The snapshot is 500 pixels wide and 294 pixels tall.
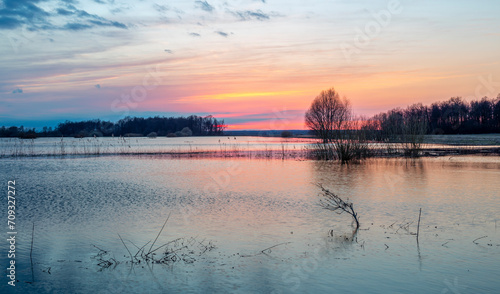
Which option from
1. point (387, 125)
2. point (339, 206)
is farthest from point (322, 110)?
point (339, 206)

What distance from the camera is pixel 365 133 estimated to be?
2859 centimetres

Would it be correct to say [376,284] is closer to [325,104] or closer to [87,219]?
[87,219]

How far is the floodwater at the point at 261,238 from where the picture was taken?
6.27 m

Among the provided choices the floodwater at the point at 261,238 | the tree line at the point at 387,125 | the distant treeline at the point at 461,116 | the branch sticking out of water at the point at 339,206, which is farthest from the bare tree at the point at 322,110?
the branch sticking out of water at the point at 339,206

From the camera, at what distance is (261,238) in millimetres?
8633

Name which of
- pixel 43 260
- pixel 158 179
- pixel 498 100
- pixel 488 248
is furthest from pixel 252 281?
pixel 498 100

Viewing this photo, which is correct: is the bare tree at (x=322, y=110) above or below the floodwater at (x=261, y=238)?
above

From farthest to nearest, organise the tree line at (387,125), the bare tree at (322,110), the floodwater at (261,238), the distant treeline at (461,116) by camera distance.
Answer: the distant treeline at (461,116)
the bare tree at (322,110)
the tree line at (387,125)
the floodwater at (261,238)

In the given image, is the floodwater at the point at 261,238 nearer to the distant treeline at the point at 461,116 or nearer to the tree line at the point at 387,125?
the tree line at the point at 387,125

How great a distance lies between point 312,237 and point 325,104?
46.8 metres

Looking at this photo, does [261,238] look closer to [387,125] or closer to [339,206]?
[339,206]

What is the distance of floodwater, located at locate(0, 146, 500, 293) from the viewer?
6.27 m

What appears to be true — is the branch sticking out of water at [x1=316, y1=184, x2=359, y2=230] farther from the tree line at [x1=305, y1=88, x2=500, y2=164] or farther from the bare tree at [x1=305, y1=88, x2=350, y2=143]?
the bare tree at [x1=305, y1=88, x2=350, y2=143]

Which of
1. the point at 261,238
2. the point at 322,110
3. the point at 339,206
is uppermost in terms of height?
the point at 322,110
